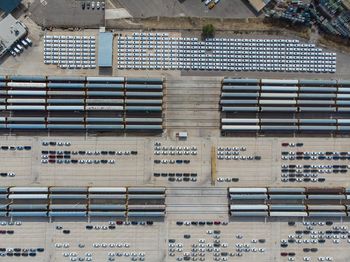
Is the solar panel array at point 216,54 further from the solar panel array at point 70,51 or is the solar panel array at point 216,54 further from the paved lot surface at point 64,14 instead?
the paved lot surface at point 64,14

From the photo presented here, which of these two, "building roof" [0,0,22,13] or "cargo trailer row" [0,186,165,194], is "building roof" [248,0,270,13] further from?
"building roof" [0,0,22,13]

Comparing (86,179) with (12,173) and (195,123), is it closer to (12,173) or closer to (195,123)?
(12,173)

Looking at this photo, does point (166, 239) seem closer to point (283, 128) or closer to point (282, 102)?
point (283, 128)

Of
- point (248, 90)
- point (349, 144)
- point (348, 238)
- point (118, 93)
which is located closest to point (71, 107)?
point (118, 93)

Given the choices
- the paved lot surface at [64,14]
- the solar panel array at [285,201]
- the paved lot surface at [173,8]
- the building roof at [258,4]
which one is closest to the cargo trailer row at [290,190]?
the solar panel array at [285,201]

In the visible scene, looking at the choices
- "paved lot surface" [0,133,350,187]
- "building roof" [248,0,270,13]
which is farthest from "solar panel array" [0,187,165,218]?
"building roof" [248,0,270,13]

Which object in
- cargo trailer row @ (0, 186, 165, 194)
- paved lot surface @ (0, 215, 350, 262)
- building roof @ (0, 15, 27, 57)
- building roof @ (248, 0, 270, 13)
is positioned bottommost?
paved lot surface @ (0, 215, 350, 262)
